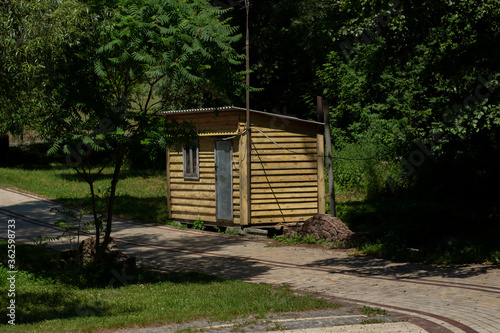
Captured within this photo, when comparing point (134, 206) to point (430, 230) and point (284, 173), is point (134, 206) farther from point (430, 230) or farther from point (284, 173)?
point (430, 230)

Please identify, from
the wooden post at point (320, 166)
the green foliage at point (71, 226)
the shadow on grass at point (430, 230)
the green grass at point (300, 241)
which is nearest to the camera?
the green foliage at point (71, 226)

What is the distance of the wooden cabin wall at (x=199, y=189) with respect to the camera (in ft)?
58.6

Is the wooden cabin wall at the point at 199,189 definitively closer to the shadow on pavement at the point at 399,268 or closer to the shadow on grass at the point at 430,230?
the shadow on grass at the point at 430,230

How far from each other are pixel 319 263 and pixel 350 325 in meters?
5.56

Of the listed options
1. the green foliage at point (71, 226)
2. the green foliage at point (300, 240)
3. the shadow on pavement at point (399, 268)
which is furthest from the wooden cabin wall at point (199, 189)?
the shadow on pavement at point (399, 268)

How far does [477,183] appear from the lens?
18.1 m

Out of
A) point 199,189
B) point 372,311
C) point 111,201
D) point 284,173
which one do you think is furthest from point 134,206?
point 372,311

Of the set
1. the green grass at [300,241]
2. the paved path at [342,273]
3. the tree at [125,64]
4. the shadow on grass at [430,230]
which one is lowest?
the paved path at [342,273]

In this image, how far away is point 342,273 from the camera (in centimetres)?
1201

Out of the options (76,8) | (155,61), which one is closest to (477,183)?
(155,61)

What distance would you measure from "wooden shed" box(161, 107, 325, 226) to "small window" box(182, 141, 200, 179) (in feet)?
2.18

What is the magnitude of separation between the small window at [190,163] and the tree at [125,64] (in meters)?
7.16

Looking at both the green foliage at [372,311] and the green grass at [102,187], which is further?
the green grass at [102,187]

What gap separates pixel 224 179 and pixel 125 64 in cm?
760
